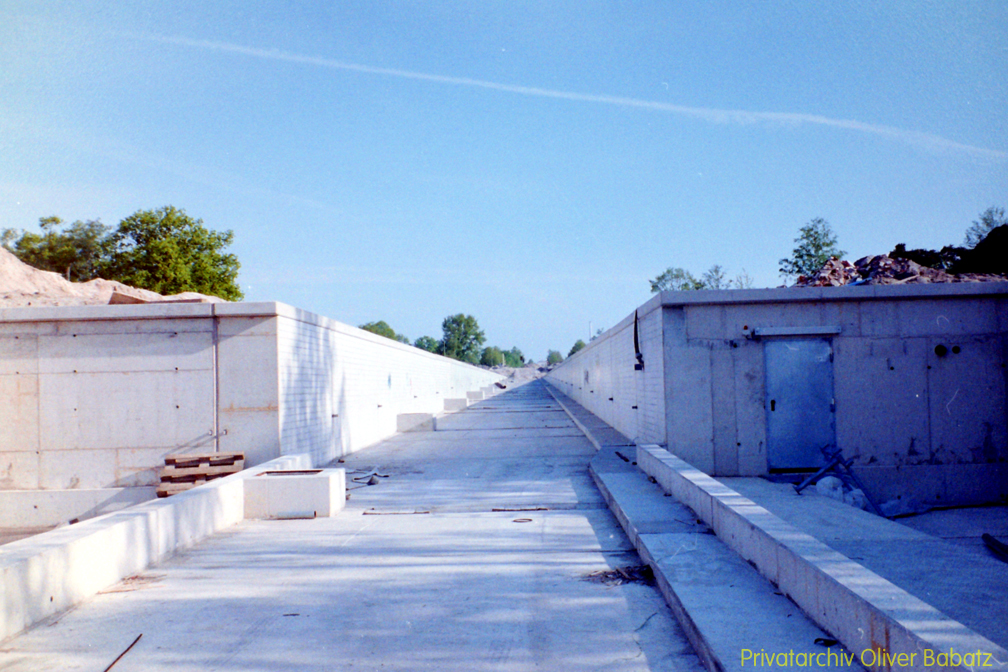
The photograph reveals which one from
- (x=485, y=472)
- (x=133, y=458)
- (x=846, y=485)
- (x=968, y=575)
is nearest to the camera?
(x=968, y=575)

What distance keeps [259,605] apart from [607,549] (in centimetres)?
364

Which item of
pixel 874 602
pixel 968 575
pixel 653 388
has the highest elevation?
pixel 653 388

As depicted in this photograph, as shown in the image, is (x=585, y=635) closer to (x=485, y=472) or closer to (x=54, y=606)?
(x=54, y=606)

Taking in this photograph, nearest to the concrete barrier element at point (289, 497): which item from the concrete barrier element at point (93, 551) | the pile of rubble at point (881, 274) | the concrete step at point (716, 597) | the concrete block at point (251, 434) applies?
the concrete barrier element at point (93, 551)

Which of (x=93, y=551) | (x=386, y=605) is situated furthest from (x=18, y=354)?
(x=386, y=605)

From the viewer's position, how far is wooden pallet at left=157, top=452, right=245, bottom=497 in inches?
459

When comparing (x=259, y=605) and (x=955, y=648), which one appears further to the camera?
(x=259, y=605)

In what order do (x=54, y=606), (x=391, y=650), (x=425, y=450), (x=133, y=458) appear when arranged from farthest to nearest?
(x=425, y=450) < (x=133, y=458) < (x=54, y=606) < (x=391, y=650)

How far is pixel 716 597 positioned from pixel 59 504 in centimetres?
1251

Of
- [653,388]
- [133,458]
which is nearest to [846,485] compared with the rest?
[653,388]

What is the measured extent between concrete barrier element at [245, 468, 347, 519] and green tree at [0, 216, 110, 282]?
178ft

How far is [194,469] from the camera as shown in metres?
11.9

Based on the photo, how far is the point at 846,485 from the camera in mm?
11969

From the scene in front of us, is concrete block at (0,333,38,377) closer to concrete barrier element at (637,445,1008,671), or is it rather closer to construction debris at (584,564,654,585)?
construction debris at (584,564,654,585)
